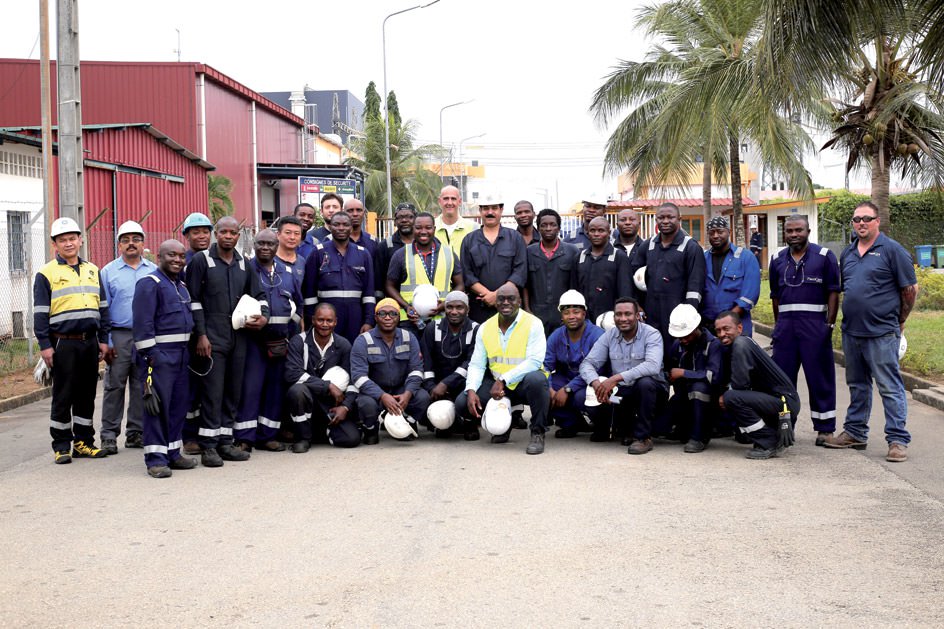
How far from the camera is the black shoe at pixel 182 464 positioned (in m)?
8.66

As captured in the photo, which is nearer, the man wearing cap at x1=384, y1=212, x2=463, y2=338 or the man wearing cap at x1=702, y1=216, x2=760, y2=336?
the man wearing cap at x1=702, y1=216, x2=760, y2=336

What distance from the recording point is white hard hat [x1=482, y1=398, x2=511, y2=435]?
9.45 meters

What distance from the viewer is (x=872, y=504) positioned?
7.04m

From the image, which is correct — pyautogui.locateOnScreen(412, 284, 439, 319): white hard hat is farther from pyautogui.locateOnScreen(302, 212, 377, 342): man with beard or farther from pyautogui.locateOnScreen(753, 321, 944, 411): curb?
pyautogui.locateOnScreen(753, 321, 944, 411): curb

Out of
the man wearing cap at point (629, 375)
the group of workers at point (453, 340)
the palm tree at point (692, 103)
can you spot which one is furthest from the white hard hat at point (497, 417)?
the palm tree at point (692, 103)

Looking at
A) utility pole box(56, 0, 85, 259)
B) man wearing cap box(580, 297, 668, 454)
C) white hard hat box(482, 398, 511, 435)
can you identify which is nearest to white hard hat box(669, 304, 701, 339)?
man wearing cap box(580, 297, 668, 454)

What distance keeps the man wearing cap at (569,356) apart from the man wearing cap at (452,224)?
175 cm

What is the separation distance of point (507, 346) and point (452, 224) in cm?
228

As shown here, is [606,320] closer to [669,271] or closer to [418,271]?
[669,271]

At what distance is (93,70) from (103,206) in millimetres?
15398

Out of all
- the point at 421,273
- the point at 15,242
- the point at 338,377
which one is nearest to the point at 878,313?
the point at 421,273

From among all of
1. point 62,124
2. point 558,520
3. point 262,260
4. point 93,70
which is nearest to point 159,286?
point 262,260

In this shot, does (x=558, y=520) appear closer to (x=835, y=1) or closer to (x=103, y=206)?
(x=835, y=1)

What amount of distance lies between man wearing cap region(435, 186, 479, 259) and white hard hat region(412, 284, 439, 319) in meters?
0.82
